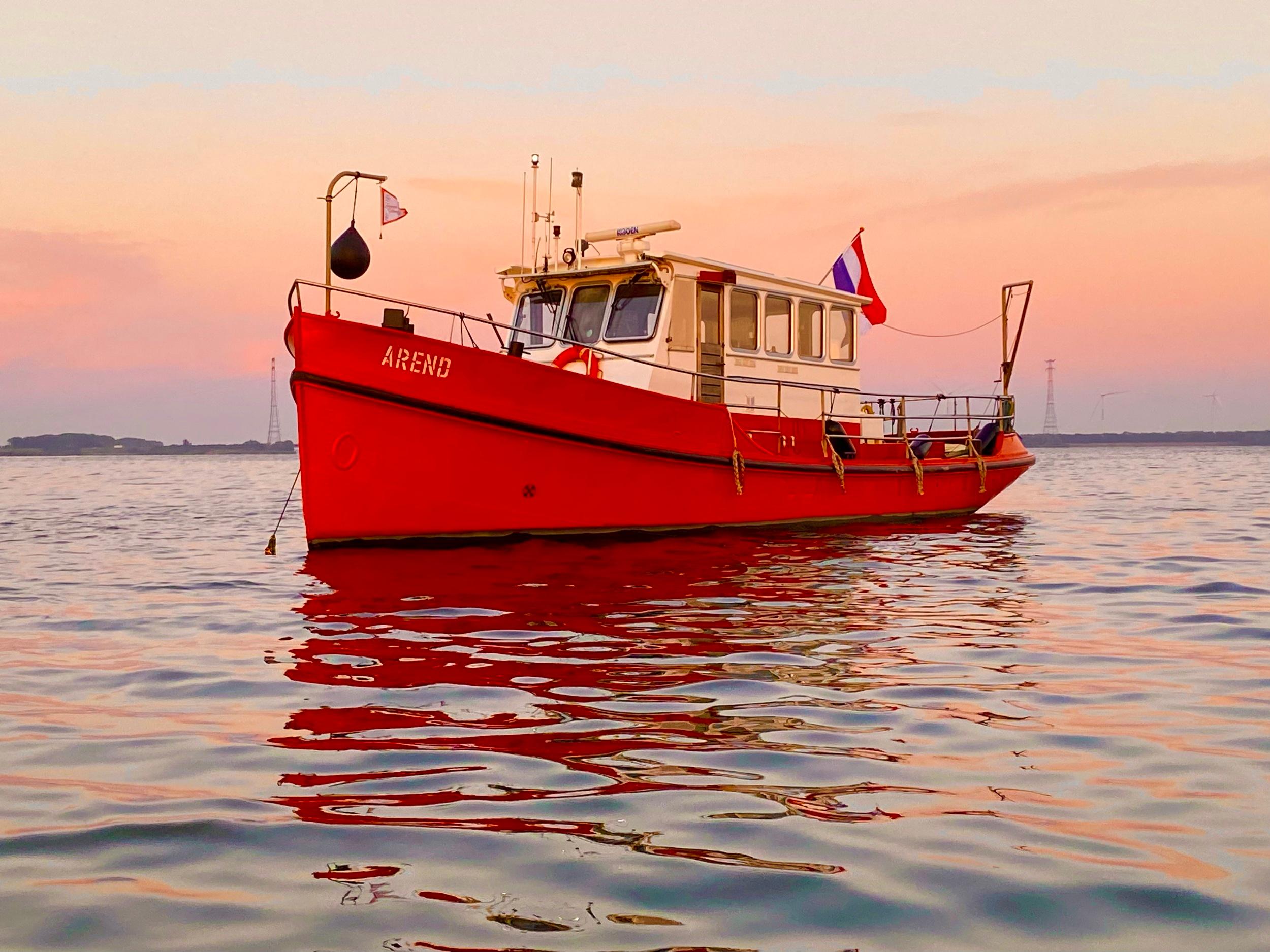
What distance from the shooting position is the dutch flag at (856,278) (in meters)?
16.2

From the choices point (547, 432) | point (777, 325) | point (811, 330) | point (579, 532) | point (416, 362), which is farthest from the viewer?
point (811, 330)

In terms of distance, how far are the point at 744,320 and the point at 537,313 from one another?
2539 mm

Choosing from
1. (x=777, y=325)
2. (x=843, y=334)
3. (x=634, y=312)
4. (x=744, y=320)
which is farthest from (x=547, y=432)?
(x=843, y=334)

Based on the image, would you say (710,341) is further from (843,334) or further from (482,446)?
(482,446)

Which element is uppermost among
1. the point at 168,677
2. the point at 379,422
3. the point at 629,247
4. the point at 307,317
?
the point at 629,247

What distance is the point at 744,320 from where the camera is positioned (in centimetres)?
1343

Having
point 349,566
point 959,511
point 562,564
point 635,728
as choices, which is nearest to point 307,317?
point 349,566

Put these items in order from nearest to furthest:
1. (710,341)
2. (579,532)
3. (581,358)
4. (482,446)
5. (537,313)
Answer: (482,446), (579,532), (581,358), (710,341), (537,313)

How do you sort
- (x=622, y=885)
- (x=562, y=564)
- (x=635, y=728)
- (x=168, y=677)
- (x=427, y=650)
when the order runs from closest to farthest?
1. (x=622, y=885)
2. (x=635, y=728)
3. (x=168, y=677)
4. (x=427, y=650)
5. (x=562, y=564)

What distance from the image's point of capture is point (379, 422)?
1032cm

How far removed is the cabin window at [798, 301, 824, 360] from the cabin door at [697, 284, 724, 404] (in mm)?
1620

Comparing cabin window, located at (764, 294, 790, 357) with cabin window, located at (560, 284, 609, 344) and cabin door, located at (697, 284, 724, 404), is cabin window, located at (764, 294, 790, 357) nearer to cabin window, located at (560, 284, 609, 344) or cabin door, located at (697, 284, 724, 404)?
cabin door, located at (697, 284, 724, 404)

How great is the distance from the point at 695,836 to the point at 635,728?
1.30 m

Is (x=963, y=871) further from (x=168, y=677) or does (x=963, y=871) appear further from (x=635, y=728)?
(x=168, y=677)
